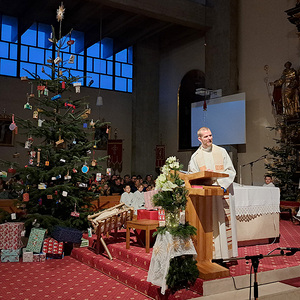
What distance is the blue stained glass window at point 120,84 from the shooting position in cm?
1817

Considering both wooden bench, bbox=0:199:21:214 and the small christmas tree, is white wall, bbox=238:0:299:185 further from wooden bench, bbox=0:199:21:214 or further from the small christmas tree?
wooden bench, bbox=0:199:21:214

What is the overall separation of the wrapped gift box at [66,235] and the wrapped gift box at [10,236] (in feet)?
2.00

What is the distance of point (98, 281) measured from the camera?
214 inches

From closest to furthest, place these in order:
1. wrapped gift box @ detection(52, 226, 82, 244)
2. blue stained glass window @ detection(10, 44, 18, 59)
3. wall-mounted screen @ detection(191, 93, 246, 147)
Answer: wrapped gift box @ detection(52, 226, 82, 244), wall-mounted screen @ detection(191, 93, 246, 147), blue stained glass window @ detection(10, 44, 18, 59)

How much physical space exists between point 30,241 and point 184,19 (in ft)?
34.1

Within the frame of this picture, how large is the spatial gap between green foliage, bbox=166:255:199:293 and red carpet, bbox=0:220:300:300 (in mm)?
81

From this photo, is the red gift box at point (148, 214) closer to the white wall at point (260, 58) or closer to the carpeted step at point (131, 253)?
the carpeted step at point (131, 253)

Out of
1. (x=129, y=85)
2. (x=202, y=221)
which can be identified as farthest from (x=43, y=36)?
(x=202, y=221)

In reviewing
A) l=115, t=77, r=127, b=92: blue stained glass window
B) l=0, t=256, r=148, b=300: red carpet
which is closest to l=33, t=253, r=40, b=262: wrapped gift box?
l=0, t=256, r=148, b=300: red carpet

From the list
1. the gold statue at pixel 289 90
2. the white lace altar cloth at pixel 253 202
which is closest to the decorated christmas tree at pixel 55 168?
the white lace altar cloth at pixel 253 202

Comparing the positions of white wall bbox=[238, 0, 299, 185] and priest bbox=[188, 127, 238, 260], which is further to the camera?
white wall bbox=[238, 0, 299, 185]

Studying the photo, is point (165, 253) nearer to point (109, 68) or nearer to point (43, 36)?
point (43, 36)

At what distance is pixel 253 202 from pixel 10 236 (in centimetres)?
418

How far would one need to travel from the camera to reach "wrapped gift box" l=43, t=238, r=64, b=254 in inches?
266
